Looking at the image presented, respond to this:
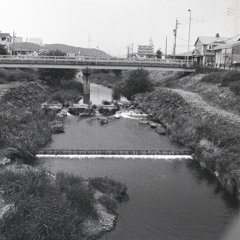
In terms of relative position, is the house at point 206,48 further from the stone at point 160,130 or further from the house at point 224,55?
the stone at point 160,130

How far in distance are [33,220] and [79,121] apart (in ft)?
81.9

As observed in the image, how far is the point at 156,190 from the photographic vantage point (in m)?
19.7

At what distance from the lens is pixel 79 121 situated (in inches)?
1491

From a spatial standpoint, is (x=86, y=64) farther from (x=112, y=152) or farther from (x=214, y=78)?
(x=112, y=152)

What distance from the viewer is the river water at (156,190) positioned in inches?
617

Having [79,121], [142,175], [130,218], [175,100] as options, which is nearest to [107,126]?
[79,121]

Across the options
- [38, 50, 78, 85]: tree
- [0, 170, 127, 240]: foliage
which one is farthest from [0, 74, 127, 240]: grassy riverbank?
[38, 50, 78, 85]: tree

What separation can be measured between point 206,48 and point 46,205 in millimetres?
66050

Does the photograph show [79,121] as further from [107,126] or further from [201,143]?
[201,143]

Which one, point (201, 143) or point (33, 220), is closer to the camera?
point (33, 220)

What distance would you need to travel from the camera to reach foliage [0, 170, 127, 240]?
42.3 feet

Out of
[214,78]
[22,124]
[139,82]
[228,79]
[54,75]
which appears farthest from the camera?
[54,75]

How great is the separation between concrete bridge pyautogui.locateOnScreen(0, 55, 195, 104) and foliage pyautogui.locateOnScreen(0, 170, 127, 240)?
37.2m

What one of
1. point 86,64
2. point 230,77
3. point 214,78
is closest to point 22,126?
point 230,77
